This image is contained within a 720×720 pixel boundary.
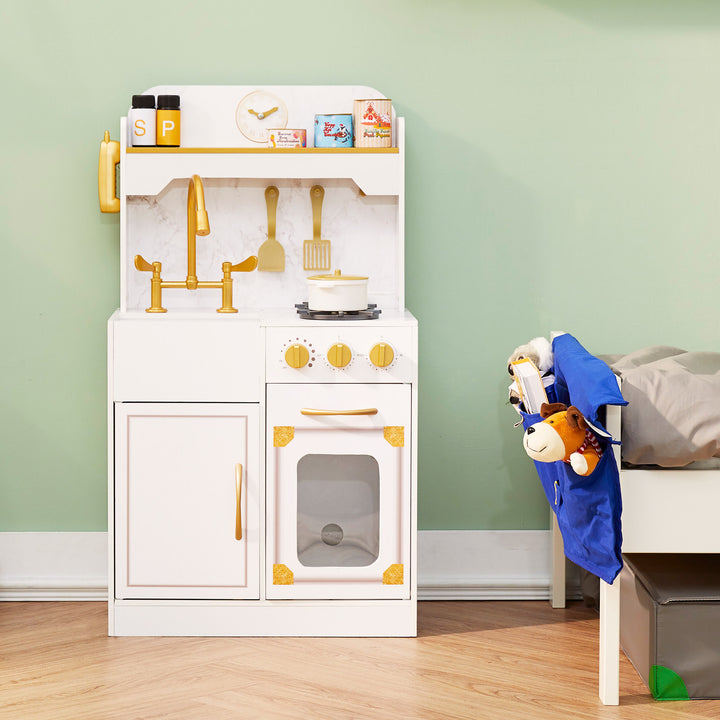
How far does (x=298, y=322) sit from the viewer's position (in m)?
2.37

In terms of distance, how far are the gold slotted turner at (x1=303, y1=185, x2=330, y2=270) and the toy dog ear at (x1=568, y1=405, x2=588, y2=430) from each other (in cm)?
102

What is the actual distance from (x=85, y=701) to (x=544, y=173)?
70.8 inches

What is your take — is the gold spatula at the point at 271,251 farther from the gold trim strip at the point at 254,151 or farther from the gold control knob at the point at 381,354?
the gold control knob at the point at 381,354

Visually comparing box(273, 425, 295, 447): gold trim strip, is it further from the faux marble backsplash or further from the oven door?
the faux marble backsplash

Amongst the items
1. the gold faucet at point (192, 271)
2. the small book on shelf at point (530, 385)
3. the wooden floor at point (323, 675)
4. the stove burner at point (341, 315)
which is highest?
the gold faucet at point (192, 271)

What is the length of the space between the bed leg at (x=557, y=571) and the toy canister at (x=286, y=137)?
4.08 feet

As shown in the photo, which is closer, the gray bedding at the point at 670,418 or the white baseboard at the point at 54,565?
the gray bedding at the point at 670,418

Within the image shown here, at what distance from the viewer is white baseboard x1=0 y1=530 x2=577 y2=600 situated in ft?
9.02

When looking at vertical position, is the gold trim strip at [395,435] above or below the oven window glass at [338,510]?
above

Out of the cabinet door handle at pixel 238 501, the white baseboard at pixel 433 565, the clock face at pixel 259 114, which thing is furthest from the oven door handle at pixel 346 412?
the clock face at pixel 259 114

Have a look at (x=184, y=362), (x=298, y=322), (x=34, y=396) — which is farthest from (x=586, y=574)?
(x=34, y=396)

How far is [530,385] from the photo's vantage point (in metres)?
2.13

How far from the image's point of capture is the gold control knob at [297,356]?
2346 millimetres

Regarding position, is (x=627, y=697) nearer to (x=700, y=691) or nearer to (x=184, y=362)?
(x=700, y=691)
